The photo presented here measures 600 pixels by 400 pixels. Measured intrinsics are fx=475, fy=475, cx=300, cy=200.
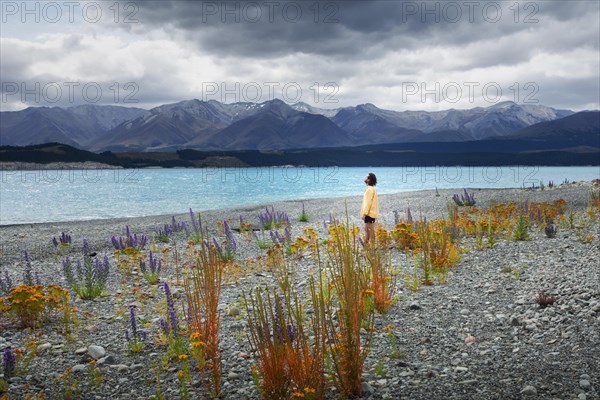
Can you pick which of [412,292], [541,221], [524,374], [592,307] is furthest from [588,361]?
[541,221]

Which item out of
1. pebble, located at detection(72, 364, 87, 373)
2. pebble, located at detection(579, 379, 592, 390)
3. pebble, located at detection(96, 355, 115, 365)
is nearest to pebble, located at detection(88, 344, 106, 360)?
pebble, located at detection(96, 355, 115, 365)

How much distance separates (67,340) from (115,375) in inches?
75.8

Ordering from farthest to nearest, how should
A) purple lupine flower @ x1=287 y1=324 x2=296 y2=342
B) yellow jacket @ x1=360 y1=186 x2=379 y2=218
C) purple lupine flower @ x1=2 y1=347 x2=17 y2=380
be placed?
yellow jacket @ x1=360 y1=186 x2=379 y2=218, purple lupine flower @ x1=2 y1=347 x2=17 y2=380, purple lupine flower @ x1=287 y1=324 x2=296 y2=342

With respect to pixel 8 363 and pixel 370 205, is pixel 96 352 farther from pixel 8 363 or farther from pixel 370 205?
pixel 370 205

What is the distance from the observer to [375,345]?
7.23 metres

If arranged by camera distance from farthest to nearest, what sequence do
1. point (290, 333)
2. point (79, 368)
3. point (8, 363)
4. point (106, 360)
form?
point (106, 360) → point (79, 368) → point (8, 363) → point (290, 333)

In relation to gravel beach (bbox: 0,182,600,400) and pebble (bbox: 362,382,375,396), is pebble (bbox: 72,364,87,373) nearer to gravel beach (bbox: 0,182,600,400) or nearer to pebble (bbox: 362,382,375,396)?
gravel beach (bbox: 0,182,600,400)

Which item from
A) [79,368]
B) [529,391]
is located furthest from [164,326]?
[529,391]

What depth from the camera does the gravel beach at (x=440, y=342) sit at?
5715 millimetres

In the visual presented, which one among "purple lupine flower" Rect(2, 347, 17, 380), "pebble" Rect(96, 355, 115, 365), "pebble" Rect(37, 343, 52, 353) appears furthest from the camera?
"pebble" Rect(37, 343, 52, 353)

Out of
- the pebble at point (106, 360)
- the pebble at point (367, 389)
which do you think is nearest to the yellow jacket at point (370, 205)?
the pebble at point (106, 360)

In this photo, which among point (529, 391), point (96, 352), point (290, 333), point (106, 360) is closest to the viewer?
point (529, 391)

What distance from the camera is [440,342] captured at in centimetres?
713

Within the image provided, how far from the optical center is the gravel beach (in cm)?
571
